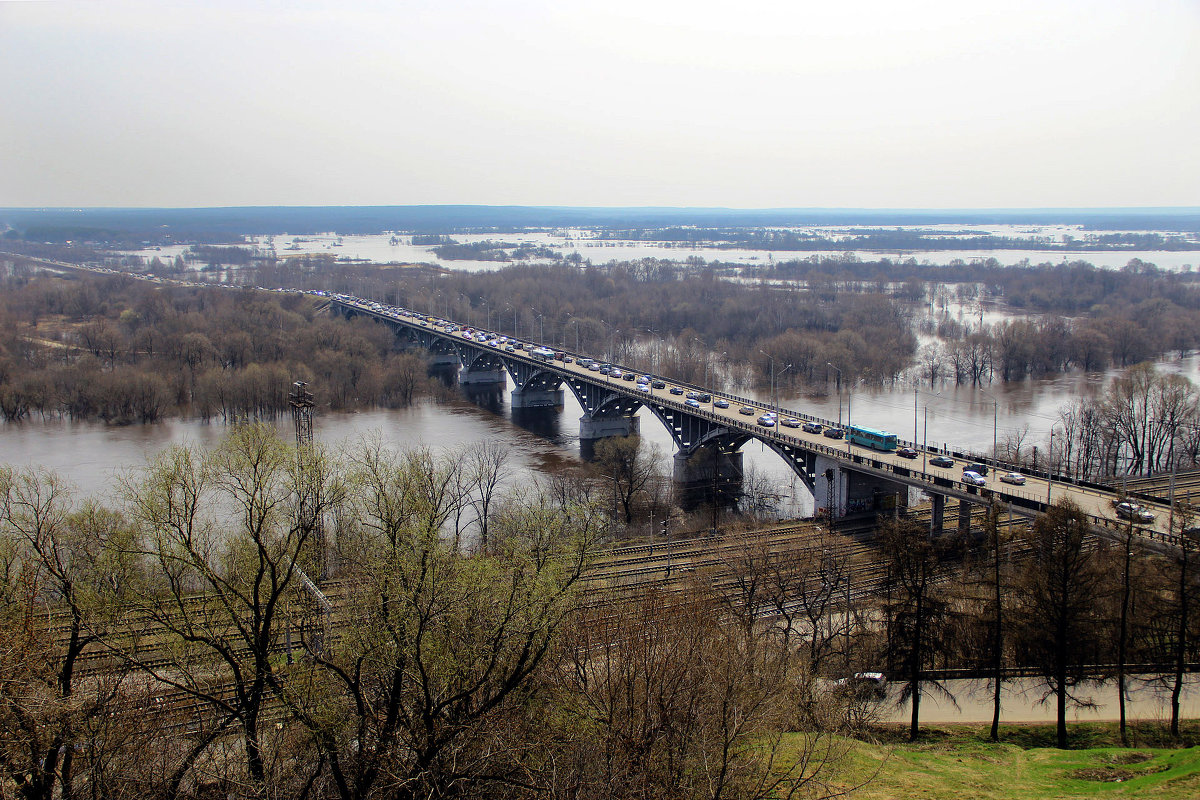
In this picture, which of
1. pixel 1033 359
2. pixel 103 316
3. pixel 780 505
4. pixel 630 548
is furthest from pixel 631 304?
pixel 630 548

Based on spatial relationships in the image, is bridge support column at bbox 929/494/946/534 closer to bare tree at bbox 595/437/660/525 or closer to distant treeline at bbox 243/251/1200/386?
bare tree at bbox 595/437/660/525

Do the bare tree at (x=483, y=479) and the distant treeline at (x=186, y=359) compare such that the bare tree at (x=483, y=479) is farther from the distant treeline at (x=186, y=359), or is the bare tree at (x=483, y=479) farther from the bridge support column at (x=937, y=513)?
the bridge support column at (x=937, y=513)

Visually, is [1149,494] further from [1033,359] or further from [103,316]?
[103,316]

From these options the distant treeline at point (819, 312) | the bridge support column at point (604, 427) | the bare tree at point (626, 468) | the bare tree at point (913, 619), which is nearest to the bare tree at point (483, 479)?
the bare tree at point (626, 468)

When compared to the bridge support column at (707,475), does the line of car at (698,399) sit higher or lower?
Result: higher

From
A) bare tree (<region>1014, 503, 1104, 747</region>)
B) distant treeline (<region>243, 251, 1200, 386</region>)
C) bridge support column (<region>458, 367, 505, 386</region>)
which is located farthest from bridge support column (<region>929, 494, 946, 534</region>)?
bridge support column (<region>458, 367, 505, 386</region>)

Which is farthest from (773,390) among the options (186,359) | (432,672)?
(432,672)

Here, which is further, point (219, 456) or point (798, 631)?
point (798, 631)

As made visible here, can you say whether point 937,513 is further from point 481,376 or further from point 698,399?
point 481,376
